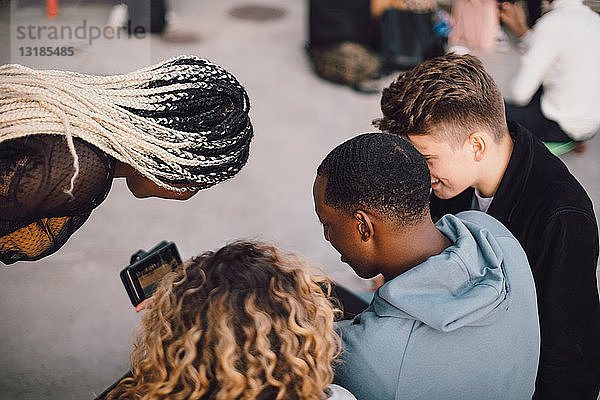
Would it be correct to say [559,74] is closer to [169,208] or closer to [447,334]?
[169,208]

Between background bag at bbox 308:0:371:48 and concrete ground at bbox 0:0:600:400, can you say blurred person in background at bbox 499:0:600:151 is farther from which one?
background bag at bbox 308:0:371:48

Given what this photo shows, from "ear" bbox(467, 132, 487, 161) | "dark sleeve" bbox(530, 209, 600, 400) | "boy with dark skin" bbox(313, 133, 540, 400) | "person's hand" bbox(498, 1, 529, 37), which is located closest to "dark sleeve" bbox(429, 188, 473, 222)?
"ear" bbox(467, 132, 487, 161)

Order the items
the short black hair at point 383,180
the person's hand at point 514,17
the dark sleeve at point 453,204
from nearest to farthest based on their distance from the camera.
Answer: the short black hair at point 383,180, the dark sleeve at point 453,204, the person's hand at point 514,17

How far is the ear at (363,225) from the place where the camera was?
Answer: 1553 mm

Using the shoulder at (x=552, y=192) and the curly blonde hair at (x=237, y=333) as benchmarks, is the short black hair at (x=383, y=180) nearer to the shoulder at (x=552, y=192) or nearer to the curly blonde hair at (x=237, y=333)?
the curly blonde hair at (x=237, y=333)

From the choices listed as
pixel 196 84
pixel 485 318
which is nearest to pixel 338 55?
pixel 196 84

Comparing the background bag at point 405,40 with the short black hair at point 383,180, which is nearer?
the short black hair at point 383,180

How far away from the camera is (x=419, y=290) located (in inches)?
55.3

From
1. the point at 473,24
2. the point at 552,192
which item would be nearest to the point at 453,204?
the point at 552,192

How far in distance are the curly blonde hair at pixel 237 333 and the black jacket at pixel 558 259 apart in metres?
0.86

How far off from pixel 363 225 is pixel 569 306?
0.73 meters

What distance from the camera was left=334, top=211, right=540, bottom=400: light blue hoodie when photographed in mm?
1365

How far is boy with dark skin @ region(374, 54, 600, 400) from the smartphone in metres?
0.82

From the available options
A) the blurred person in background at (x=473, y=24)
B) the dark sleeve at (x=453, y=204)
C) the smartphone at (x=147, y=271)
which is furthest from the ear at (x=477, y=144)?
the blurred person in background at (x=473, y=24)
